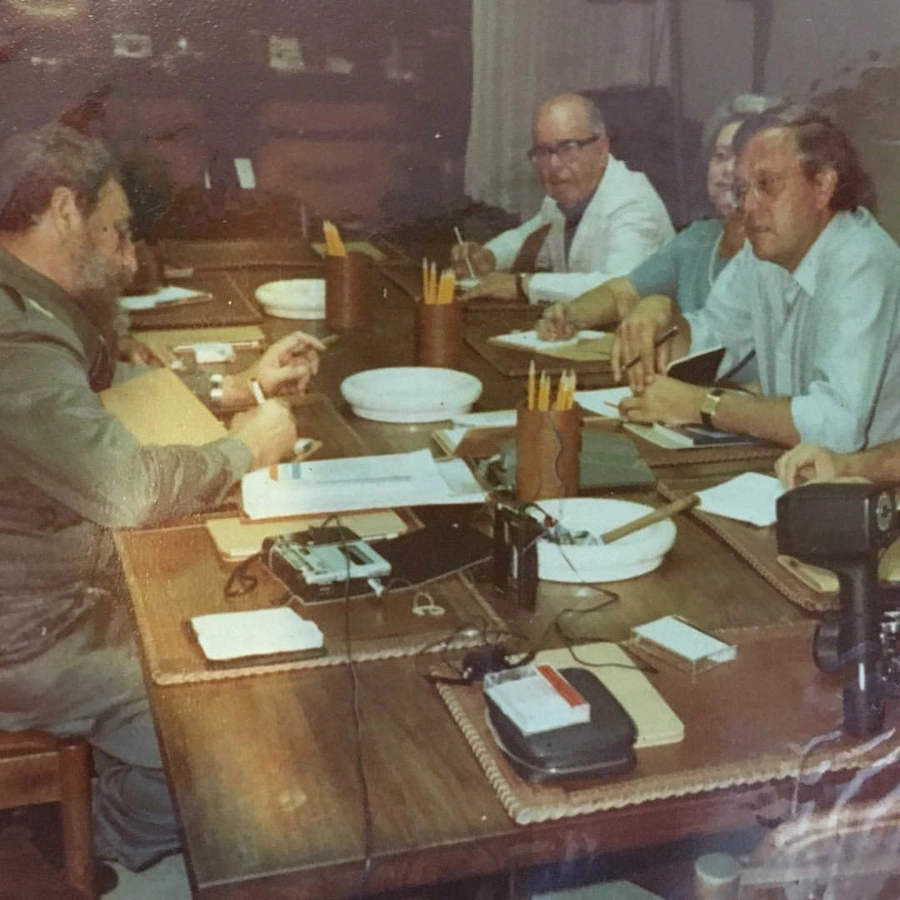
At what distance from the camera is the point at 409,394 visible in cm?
188

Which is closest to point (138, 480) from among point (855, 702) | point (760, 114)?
point (855, 702)

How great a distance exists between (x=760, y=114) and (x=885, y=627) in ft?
4.99

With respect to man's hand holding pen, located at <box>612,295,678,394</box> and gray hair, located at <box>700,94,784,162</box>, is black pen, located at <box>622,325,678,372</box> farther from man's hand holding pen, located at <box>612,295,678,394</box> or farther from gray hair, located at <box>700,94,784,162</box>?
gray hair, located at <box>700,94,784,162</box>

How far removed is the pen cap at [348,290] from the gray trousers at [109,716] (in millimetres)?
946

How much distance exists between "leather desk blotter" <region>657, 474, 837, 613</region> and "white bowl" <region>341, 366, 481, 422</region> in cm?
43

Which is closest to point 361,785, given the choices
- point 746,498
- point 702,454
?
point 746,498

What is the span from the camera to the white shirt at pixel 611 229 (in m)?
2.98

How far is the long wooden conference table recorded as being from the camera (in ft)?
2.79

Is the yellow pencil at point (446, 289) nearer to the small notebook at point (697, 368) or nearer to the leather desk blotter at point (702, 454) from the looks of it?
the small notebook at point (697, 368)

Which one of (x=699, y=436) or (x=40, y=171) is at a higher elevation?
(x=40, y=171)

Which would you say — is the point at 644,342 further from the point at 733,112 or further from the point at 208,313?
the point at 208,313

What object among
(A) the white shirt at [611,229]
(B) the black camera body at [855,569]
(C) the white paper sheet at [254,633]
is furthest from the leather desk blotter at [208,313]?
(B) the black camera body at [855,569]

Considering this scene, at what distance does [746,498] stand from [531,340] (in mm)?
891

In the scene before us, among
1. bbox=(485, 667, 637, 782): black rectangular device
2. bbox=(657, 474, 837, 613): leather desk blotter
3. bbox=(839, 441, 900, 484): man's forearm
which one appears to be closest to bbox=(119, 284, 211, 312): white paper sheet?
bbox=(657, 474, 837, 613): leather desk blotter
